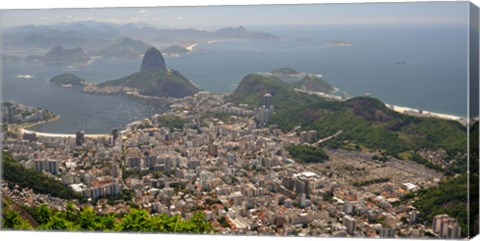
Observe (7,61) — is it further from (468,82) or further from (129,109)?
(468,82)

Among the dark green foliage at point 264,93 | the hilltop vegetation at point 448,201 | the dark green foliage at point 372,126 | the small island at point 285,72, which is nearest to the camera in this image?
the hilltop vegetation at point 448,201

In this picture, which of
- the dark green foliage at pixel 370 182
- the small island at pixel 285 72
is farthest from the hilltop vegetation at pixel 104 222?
the small island at pixel 285 72

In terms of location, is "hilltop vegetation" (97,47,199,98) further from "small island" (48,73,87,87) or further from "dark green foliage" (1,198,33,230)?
"dark green foliage" (1,198,33,230)

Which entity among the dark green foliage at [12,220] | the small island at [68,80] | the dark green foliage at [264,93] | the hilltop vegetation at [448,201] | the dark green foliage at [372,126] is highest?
the small island at [68,80]

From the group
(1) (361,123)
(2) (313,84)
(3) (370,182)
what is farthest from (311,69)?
(3) (370,182)

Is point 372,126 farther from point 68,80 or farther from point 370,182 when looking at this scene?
point 68,80

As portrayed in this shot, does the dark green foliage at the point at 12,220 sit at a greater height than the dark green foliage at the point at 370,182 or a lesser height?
lesser

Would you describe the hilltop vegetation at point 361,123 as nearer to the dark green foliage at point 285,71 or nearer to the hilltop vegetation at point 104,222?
the dark green foliage at point 285,71

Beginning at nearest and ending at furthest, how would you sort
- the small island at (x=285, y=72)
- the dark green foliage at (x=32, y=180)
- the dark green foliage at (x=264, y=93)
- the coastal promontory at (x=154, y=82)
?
the dark green foliage at (x=32, y=180) < the small island at (x=285, y=72) < the dark green foliage at (x=264, y=93) < the coastal promontory at (x=154, y=82)
